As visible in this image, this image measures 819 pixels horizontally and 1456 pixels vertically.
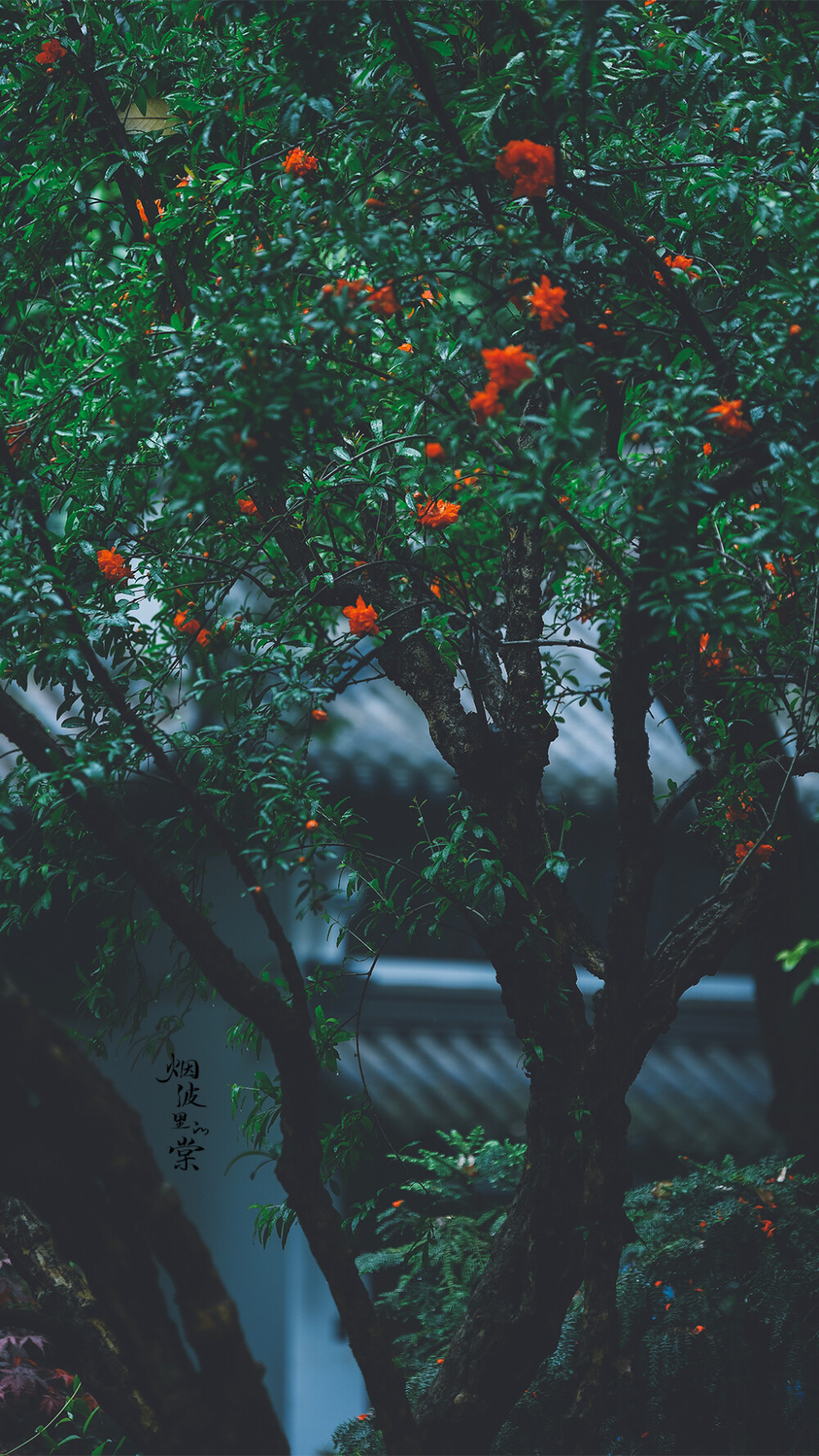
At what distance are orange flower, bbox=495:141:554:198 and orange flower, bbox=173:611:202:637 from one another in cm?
99

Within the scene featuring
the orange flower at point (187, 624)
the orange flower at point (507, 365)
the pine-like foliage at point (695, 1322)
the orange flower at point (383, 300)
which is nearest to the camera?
the orange flower at point (507, 365)

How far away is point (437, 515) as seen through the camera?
7.27 feet

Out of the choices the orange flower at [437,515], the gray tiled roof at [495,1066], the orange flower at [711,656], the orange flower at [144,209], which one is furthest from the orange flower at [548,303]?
the gray tiled roof at [495,1066]

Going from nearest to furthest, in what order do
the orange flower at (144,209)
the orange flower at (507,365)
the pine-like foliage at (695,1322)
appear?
the orange flower at (507,365) → the orange flower at (144,209) → the pine-like foliage at (695,1322)

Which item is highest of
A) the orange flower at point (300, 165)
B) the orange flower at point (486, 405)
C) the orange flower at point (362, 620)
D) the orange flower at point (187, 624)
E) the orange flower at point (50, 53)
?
the orange flower at point (50, 53)

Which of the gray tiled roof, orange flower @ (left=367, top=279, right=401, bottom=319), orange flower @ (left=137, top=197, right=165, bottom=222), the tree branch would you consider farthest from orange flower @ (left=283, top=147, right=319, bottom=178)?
the gray tiled roof

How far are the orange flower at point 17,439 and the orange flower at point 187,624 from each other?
421mm

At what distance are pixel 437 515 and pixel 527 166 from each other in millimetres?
690

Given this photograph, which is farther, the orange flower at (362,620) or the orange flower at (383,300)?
the orange flower at (362,620)

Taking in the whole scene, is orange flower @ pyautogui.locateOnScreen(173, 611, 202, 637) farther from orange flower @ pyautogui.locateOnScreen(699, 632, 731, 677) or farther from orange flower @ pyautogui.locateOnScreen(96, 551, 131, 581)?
orange flower @ pyautogui.locateOnScreen(699, 632, 731, 677)

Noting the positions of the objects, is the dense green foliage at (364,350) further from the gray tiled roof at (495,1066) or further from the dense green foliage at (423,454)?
the gray tiled roof at (495,1066)

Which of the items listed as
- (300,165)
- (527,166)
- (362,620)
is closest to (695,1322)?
(362,620)

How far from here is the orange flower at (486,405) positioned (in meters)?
1.59

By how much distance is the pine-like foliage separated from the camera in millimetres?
2877
